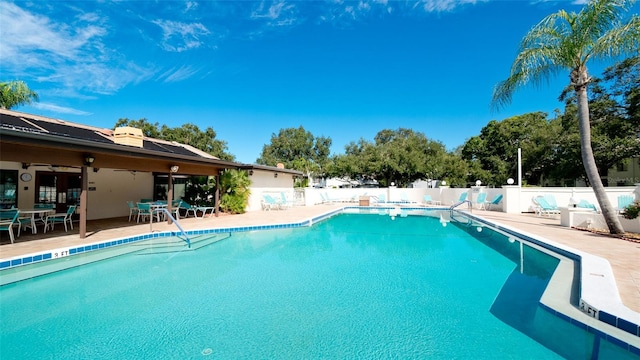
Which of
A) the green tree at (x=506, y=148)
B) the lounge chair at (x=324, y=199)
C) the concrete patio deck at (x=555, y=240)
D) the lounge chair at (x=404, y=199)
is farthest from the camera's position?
the green tree at (x=506, y=148)

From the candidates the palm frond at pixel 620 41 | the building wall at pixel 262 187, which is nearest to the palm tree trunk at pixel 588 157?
the palm frond at pixel 620 41

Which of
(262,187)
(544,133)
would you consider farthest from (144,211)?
(544,133)

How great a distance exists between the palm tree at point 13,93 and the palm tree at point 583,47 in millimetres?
22333

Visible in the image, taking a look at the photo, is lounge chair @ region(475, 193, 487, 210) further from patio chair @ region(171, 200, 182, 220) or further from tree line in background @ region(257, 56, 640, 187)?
patio chair @ region(171, 200, 182, 220)

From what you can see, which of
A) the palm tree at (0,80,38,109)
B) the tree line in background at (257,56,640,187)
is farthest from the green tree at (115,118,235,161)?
the palm tree at (0,80,38,109)

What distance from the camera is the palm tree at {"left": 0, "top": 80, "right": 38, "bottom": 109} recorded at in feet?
49.5

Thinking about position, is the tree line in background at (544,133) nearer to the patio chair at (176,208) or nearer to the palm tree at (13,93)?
the palm tree at (13,93)

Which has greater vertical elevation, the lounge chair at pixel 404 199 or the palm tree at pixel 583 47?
the palm tree at pixel 583 47

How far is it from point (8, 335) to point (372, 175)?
92.6 feet

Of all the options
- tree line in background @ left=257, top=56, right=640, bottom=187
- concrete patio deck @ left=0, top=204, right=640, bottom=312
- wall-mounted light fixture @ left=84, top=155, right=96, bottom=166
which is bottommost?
concrete patio deck @ left=0, top=204, right=640, bottom=312

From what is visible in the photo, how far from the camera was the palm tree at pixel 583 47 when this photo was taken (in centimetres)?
810

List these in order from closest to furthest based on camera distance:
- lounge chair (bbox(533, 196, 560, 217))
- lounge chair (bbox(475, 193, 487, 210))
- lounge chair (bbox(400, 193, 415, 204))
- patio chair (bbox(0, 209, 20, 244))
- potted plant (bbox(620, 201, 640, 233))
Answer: patio chair (bbox(0, 209, 20, 244)) → potted plant (bbox(620, 201, 640, 233)) → lounge chair (bbox(533, 196, 560, 217)) → lounge chair (bbox(475, 193, 487, 210)) → lounge chair (bbox(400, 193, 415, 204))

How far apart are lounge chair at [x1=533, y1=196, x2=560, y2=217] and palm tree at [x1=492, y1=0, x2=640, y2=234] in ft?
14.6

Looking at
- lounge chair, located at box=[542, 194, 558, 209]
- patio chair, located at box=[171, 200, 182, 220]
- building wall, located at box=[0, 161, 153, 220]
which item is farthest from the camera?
lounge chair, located at box=[542, 194, 558, 209]
